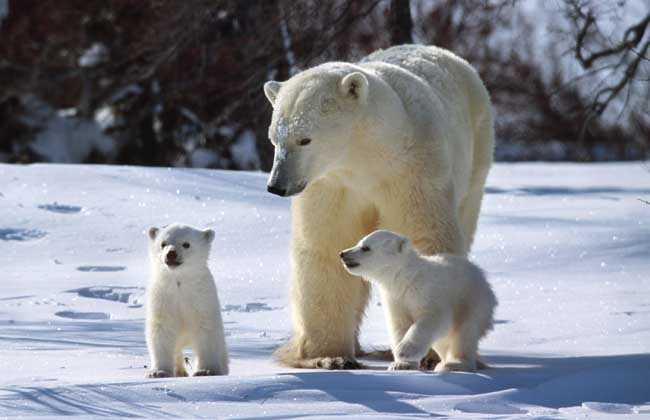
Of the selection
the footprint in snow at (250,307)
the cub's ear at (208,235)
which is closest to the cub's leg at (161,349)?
the cub's ear at (208,235)

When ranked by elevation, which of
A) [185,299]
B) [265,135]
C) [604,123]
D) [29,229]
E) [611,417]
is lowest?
[611,417]

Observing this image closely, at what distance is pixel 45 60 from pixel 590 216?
46.3ft

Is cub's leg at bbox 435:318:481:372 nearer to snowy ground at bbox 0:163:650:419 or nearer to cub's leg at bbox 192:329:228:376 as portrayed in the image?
snowy ground at bbox 0:163:650:419

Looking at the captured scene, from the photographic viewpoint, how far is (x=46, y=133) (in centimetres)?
2241

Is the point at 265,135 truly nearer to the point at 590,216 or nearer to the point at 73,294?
the point at 590,216

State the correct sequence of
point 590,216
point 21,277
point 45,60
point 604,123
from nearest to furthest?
point 21,277 < point 590,216 < point 45,60 < point 604,123

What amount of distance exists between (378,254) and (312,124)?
0.65m

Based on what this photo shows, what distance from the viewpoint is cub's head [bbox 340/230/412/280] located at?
5.36 m

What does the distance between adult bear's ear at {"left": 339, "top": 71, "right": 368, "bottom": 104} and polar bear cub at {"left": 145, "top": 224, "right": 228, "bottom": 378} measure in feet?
2.87

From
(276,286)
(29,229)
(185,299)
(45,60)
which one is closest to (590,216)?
(276,286)

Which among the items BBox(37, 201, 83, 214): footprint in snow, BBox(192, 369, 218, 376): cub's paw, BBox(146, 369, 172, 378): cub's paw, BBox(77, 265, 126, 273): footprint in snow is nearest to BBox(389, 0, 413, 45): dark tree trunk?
BBox(37, 201, 83, 214): footprint in snow

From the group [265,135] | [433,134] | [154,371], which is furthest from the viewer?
[265,135]

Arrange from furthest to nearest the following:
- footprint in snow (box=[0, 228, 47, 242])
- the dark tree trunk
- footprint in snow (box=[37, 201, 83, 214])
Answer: the dark tree trunk → footprint in snow (box=[37, 201, 83, 214]) → footprint in snow (box=[0, 228, 47, 242])

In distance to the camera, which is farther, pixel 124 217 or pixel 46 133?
pixel 46 133
